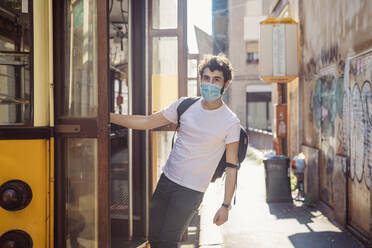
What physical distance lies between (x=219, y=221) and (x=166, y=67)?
258cm

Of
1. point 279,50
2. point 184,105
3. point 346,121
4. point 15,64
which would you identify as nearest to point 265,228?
point 346,121

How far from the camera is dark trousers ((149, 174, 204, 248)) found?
3.03 meters

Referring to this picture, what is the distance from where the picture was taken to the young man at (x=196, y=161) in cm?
304

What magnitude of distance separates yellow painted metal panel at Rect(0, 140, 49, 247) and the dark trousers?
830mm

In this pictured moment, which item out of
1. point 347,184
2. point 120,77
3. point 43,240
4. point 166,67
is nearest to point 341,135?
point 347,184

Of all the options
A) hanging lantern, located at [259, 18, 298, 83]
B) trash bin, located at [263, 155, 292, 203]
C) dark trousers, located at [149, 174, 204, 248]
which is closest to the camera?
dark trousers, located at [149, 174, 204, 248]

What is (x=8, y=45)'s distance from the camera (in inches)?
112

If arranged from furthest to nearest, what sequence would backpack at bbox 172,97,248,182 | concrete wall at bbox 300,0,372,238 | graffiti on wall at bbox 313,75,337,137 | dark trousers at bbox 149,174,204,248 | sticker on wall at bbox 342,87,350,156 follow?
graffiti on wall at bbox 313,75,337,137 < sticker on wall at bbox 342,87,350,156 < concrete wall at bbox 300,0,372,238 < backpack at bbox 172,97,248,182 < dark trousers at bbox 149,174,204,248

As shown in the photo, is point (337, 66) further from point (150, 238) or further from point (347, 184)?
point (150, 238)

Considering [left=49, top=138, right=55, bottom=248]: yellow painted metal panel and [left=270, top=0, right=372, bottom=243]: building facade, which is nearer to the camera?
[left=49, top=138, right=55, bottom=248]: yellow painted metal panel

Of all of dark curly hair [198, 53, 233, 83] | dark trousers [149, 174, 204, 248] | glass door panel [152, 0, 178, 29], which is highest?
glass door panel [152, 0, 178, 29]

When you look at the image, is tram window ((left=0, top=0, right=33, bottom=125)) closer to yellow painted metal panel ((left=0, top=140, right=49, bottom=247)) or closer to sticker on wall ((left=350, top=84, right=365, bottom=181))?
yellow painted metal panel ((left=0, top=140, right=49, bottom=247))

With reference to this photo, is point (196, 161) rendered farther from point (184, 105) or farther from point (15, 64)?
point (15, 64)

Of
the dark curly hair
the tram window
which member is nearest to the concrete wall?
the dark curly hair
